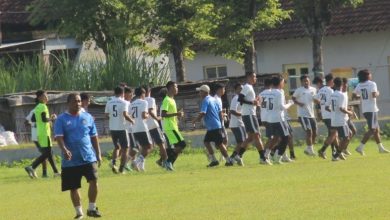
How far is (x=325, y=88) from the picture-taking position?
27.9m

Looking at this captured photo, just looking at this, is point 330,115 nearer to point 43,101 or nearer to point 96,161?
point 43,101

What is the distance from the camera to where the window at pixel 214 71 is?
51.4m

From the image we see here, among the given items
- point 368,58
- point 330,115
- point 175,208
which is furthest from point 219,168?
point 368,58

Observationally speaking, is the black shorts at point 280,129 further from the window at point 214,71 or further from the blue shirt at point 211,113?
the window at point 214,71

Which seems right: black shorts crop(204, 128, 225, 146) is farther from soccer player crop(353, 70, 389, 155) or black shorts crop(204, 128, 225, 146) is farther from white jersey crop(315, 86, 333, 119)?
soccer player crop(353, 70, 389, 155)

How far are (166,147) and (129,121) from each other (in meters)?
1.74

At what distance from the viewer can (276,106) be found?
25.5 m

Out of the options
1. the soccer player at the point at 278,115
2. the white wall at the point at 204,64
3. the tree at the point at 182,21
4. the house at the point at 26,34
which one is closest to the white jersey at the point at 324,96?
the soccer player at the point at 278,115

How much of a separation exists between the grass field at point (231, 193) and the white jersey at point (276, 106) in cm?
115

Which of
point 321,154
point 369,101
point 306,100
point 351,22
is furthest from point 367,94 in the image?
point 351,22

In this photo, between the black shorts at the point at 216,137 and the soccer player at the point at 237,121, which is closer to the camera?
the black shorts at the point at 216,137

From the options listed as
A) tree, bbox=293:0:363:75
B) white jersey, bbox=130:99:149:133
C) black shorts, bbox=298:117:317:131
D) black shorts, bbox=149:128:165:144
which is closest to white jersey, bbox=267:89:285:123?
black shorts, bbox=298:117:317:131

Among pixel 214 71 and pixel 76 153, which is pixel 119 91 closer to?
pixel 76 153

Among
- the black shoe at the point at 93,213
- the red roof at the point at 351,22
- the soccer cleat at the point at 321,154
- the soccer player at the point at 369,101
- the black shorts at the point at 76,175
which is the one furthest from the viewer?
the red roof at the point at 351,22
